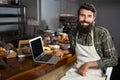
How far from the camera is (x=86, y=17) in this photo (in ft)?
5.67

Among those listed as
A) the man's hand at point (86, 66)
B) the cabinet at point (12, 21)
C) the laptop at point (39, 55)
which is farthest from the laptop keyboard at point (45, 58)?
the cabinet at point (12, 21)

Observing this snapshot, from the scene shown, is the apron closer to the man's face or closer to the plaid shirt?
the plaid shirt

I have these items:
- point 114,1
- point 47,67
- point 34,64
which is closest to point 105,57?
point 47,67

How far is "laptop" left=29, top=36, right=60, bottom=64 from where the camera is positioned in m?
1.85

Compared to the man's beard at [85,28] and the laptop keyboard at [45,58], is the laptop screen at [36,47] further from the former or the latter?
the man's beard at [85,28]

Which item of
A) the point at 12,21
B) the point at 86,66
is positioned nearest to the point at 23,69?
the point at 86,66

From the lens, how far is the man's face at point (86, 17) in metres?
1.72

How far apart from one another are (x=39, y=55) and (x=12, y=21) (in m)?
2.65

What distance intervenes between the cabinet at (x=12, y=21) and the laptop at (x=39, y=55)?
6.86 ft

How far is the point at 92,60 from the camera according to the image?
1815mm

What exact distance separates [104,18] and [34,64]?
153 inches

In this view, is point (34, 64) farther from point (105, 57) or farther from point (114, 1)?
point (114, 1)

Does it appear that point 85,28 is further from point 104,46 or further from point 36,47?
point 36,47

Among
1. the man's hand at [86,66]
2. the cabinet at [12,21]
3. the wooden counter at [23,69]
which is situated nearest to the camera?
the wooden counter at [23,69]
